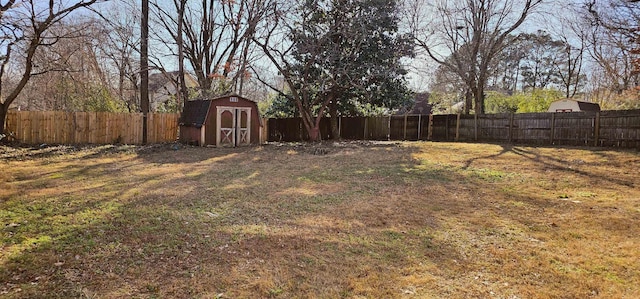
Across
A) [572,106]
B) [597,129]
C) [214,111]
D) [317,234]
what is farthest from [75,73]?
[572,106]

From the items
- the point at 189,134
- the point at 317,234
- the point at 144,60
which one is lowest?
the point at 317,234

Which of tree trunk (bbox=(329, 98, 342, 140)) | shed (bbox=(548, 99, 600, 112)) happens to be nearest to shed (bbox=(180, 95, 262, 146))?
tree trunk (bbox=(329, 98, 342, 140))

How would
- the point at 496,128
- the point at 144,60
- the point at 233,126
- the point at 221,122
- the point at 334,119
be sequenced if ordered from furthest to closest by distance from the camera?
the point at 334,119
the point at 496,128
the point at 144,60
the point at 233,126
the point at 221,122

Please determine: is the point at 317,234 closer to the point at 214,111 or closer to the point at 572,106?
the point at 214,111

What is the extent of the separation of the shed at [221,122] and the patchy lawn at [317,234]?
5.64 m

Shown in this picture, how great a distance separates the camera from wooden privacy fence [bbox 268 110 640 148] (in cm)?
1257

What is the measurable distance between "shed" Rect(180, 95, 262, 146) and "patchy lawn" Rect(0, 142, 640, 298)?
5.64m

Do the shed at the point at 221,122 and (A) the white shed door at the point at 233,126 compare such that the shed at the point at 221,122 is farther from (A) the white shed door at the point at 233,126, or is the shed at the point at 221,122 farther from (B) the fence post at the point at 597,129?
(B) the fence post at the point at 597,129

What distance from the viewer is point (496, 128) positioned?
16.3 metres

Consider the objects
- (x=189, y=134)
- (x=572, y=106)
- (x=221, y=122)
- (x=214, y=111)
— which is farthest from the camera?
(x=572, y=106)

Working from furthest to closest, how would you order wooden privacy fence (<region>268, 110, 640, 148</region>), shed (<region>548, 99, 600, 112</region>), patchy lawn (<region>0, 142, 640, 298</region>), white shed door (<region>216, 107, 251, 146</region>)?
shed (<region>548, 99, 600, 112</region>) → white shed door (<region>216, 107, 251, 146</region>) → wooden privacy fence (<region>268, 110, 640, 148</region>) → patchy lawn (<region>0, 142, 640, 298</region>)

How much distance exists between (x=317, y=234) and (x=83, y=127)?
13394 millimetres

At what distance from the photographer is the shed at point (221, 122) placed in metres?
13.9

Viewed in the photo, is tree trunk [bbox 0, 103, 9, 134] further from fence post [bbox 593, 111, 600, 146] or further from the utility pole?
fence post [bbox 593, 111, 600, 146]
